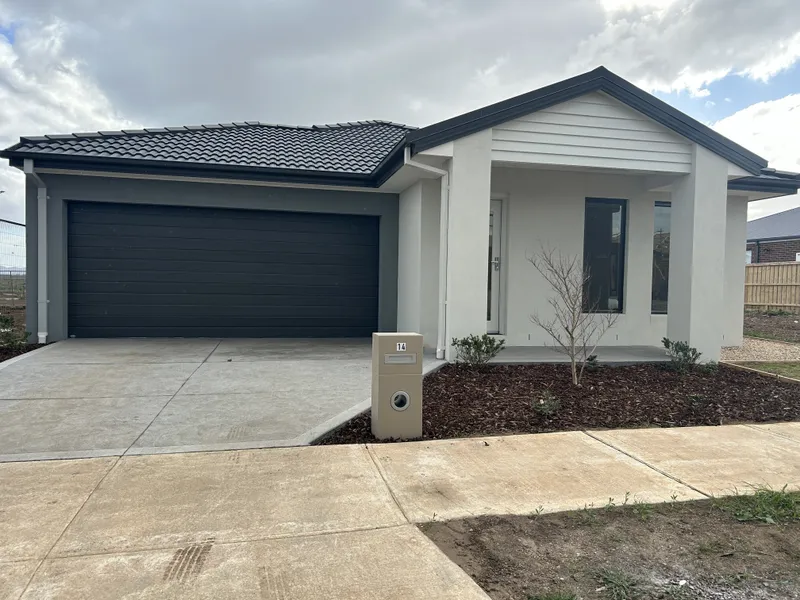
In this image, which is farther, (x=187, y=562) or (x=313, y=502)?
(x=313, y=502)

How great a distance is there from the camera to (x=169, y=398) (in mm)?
6328

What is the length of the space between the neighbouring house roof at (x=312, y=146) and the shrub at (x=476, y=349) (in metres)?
2.89

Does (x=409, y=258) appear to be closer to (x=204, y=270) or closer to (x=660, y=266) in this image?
(x=204, y=270)

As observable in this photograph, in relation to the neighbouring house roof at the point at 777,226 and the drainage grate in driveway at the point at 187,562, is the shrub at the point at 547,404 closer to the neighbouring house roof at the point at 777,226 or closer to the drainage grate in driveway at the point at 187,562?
the drainage grate in driveway at the point at 187,562

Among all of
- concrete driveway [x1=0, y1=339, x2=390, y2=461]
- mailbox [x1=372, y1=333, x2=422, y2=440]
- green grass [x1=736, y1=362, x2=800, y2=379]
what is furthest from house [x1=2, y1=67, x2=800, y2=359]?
mailbox [x1=372, y1=333, x2=422, y2=440]

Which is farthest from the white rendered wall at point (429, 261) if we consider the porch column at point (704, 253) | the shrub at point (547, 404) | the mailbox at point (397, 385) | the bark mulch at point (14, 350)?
the bark mulch at point (14, 350)

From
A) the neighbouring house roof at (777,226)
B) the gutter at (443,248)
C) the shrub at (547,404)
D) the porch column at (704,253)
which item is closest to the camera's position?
the shrub at (547,404)

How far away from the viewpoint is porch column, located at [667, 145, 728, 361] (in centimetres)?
859

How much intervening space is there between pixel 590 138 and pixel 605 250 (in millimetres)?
2772

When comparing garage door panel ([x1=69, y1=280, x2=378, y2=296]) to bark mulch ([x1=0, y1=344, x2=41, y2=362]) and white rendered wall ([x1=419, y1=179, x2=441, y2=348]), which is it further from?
white rendered wall ([x1=419, y1=179, x2=441, y2=348])

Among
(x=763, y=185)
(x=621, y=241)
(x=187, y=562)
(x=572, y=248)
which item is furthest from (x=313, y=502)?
(x=763, y=185)

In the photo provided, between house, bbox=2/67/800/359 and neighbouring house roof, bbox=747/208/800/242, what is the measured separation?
77.0 feet

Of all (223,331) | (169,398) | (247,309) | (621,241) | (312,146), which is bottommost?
(169,398)

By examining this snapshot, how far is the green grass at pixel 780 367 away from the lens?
8.44 meters
